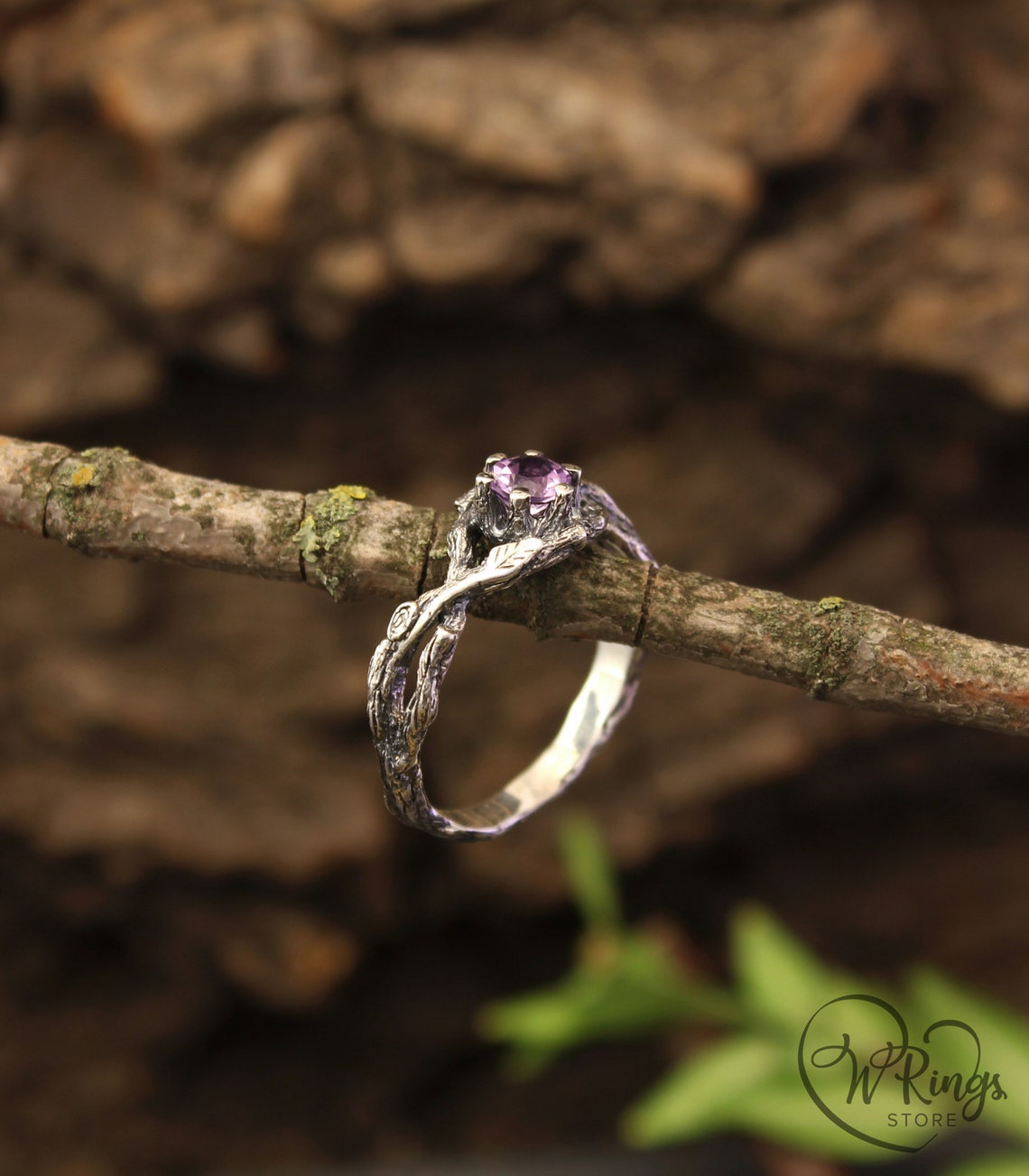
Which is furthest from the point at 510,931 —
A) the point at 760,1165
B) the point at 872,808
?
the point at 872,808

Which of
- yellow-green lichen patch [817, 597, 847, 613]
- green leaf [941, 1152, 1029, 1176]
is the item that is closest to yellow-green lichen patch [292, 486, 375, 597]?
yellow-green lichen patch [817, 597, 847, 613]

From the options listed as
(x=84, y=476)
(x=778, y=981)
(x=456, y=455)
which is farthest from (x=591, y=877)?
(x=84, y=476)

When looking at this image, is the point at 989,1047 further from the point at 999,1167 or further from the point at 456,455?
the point at 456,455

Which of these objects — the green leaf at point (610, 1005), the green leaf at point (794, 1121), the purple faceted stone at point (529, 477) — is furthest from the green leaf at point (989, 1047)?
the purple faceted stone at point (529, 477)

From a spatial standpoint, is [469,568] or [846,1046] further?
[846,1046]

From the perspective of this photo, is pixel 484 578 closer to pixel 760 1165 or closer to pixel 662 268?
pixel 662 268

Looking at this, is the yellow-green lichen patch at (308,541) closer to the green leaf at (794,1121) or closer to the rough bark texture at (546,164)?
the rough bark texture at (546,164)

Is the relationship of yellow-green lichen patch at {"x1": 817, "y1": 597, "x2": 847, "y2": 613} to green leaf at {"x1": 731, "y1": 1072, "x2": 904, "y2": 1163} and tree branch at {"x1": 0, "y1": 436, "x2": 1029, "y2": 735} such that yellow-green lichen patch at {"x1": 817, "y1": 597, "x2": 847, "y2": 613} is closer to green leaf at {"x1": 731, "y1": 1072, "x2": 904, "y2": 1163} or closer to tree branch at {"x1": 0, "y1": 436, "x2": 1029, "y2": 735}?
tree branch at {"x1": 0, "y1": 436, "x2": 1029, "y2": 735}
